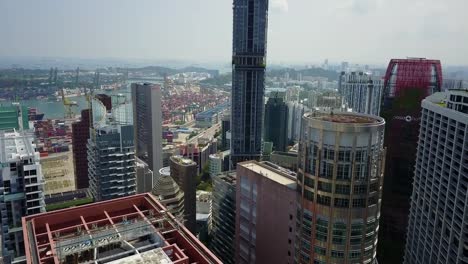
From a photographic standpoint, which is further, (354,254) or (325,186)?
(354,254)

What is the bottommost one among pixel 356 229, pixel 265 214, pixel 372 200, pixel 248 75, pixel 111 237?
pixel 265 214

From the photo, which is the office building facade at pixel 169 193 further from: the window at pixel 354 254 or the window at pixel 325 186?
the window at pixel 354 254

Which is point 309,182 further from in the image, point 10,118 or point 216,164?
point 10,118

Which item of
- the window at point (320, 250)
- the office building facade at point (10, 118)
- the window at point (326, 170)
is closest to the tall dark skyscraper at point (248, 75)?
the office building facade at point (10, 118)

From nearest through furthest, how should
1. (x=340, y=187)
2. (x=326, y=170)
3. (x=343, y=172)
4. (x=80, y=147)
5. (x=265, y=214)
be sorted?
(x=343, y=172) < (x=340, y=187) < (x=326, y=170) < (x=265, y=214) < (x=80, y=147)

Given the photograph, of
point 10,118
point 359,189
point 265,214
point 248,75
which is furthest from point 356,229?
point 10,118

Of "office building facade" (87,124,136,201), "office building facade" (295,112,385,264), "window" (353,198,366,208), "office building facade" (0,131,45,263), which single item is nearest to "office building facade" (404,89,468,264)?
"office building facade" (295,112,385,264)

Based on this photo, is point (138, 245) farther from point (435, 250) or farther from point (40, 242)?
point (435, 250)

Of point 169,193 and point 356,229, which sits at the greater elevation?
point 356,229
